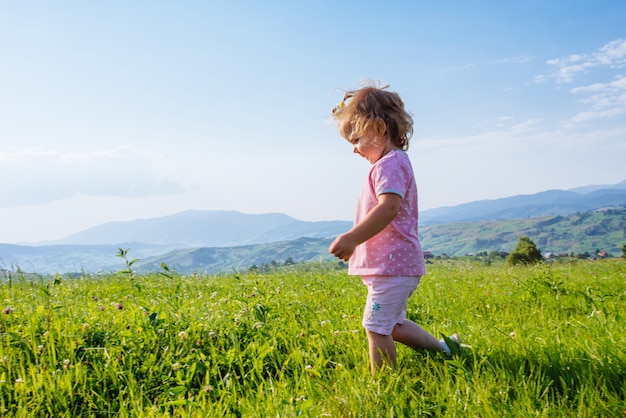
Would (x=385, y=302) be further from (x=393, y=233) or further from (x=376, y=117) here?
(x=376, y=117)

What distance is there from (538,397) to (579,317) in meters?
3.33

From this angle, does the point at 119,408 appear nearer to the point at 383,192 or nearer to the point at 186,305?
the point at 186,305

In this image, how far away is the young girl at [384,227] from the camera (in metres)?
3.85

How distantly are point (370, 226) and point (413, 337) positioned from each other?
117 cm

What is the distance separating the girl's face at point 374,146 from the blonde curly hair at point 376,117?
4 cm

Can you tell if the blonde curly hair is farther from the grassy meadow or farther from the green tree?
the green tree

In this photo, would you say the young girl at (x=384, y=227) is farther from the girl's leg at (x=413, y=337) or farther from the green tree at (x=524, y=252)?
the green tree at (x=524, y=252)

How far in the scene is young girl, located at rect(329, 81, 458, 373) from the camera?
12.6 feet

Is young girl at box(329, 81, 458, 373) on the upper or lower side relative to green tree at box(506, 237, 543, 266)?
upper

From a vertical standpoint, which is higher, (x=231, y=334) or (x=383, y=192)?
(x=383, y=192)

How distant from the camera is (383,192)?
3869 mm

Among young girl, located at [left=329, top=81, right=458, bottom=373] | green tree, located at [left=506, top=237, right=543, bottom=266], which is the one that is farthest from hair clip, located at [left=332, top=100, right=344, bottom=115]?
green tree, located at [left=506, top=237, right=543, bottom=266]

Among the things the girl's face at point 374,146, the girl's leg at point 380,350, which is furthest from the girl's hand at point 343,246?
the girl's face at point 374,146

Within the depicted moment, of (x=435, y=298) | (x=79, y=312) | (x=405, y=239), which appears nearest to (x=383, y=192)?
(x=405, y=239)
